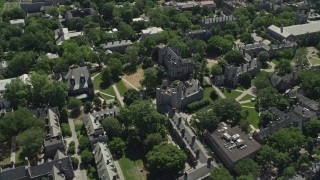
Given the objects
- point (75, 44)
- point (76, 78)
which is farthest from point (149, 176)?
point (75, 44)

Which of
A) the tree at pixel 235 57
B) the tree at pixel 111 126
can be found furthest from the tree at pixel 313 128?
the tree at pixel 111 126


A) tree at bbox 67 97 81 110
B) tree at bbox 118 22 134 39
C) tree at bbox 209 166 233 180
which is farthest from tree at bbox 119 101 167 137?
tree at bbox 118 22 134 39

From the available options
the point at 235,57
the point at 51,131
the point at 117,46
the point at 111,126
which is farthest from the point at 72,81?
the point at 235,57

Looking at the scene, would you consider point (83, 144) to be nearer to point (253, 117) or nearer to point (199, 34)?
point (253, 117)

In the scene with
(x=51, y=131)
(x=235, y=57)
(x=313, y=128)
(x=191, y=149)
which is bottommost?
(x=191, y=149)

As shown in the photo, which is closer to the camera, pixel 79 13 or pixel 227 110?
pixel 227 110

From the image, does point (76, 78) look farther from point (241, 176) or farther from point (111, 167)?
point (241, 176)

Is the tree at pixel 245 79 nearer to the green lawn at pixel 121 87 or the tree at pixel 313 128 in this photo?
the tree at pixel 313 128
